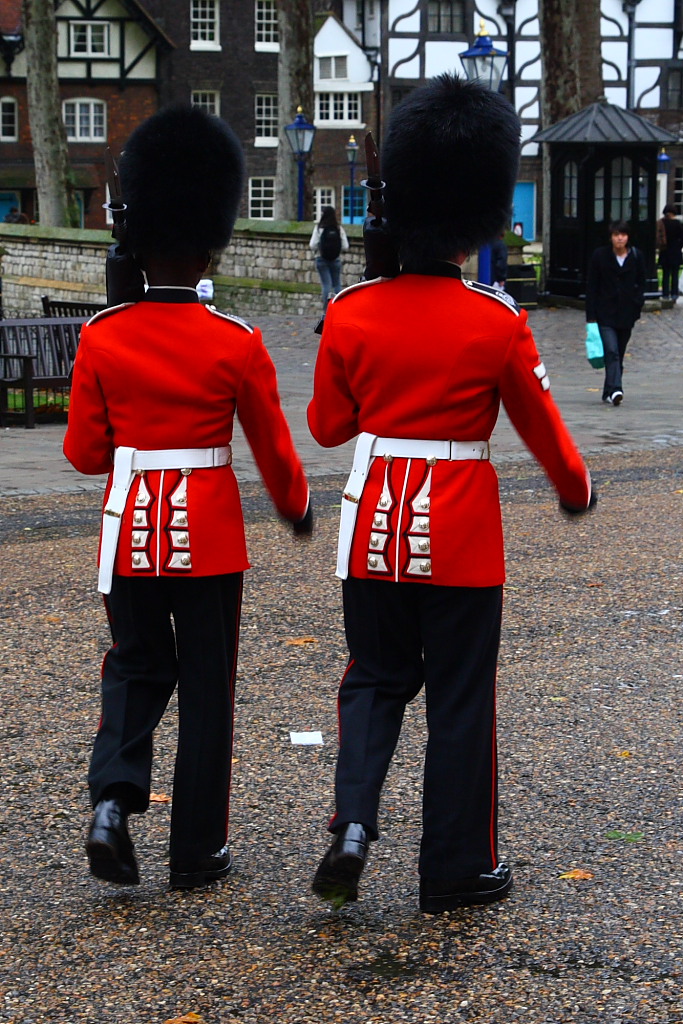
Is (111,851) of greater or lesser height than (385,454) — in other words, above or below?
below

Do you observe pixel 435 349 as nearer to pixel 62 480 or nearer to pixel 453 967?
pixel 453 967

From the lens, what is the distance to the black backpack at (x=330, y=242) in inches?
982

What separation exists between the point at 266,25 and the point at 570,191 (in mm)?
32436

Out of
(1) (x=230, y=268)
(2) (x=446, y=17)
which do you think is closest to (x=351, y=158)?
(2) (x=446, y=17)

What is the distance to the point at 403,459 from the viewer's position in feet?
12.3

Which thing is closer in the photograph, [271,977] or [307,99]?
[271,977]

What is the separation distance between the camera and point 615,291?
14.4m

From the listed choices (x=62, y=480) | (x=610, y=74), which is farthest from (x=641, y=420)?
(x=610, y=74)

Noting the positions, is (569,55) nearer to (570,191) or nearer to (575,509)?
(570,191)

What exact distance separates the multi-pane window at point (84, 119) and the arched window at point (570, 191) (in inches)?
1214

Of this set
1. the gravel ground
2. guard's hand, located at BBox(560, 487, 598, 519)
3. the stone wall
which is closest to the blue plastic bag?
the gravel ground

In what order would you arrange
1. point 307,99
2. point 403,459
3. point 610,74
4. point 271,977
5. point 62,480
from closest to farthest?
point 271,977
point 403,459
point 62,480
point 307,99
point 610,74

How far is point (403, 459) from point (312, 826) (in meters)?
1.20

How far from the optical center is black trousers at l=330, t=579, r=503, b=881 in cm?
374
